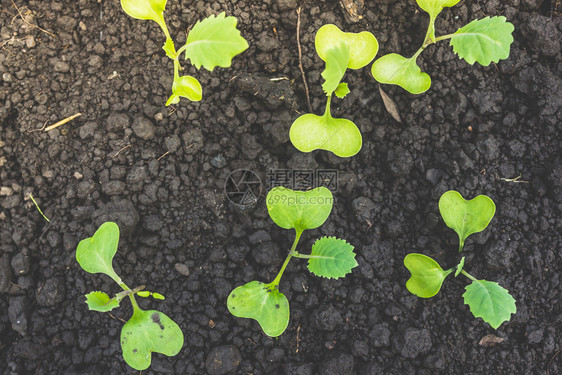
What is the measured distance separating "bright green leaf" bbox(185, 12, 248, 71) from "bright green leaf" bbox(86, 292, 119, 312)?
896 mm

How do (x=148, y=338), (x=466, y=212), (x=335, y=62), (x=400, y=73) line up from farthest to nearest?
(x=400, y=73), (x=466, y=212), (x=148, y=338), (x=335, y=62)

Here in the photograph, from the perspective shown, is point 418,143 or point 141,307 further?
point 418,143

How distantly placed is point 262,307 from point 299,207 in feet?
1.28

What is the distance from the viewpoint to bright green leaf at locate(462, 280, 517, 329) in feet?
5.52

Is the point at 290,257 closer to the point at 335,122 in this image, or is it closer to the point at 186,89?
the point at 335,122

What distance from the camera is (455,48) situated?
1.83 m

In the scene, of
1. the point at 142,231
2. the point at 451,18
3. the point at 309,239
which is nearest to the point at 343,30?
the point at 451,18

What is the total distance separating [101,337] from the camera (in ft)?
6.00

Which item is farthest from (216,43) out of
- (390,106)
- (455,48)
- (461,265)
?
(461,265)

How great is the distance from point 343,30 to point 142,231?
118 cm

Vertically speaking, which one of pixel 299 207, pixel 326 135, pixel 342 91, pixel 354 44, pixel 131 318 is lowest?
pixel 131 318

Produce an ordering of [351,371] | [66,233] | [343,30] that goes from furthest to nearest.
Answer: [343,30] < [66,233] < [351,371]

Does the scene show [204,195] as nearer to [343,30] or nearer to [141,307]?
[141,307]

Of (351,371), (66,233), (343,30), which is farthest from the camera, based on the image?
(343,30)
